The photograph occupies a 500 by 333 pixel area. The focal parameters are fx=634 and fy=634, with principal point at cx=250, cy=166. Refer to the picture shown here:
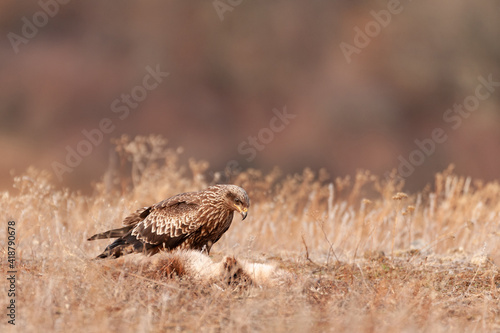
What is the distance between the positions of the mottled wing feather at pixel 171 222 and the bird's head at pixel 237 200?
300mm

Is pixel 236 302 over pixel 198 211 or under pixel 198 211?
under

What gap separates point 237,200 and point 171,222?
2.13 feet

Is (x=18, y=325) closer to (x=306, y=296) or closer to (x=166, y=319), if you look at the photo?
(x=166, y=319)

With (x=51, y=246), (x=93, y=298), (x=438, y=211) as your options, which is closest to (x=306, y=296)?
(x=93, y=298)

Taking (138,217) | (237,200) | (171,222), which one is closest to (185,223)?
(171,222)

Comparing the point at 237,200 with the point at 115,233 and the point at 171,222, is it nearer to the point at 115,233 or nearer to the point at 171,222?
the point at 171,222

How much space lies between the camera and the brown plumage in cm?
580

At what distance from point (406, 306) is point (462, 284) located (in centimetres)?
187

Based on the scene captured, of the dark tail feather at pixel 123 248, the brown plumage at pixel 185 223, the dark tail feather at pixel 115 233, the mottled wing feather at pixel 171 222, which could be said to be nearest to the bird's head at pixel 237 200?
the brown plumage at pixel 185 223

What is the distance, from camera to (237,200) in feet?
18.9

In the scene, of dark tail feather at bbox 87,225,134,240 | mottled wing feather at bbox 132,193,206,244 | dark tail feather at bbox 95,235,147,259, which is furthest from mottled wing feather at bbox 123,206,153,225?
dark tail feather at bbox 95,235,147,259

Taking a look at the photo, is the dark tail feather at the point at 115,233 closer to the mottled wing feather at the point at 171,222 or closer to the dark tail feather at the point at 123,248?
the dark tail feather at the point at 123,248

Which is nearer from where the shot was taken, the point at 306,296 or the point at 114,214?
the point at 306,296

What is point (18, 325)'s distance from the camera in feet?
12.9
